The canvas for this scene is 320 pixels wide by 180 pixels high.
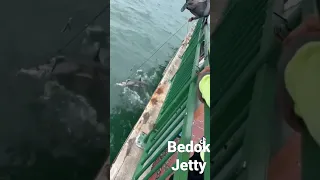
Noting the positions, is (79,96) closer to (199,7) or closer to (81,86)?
(81,86)

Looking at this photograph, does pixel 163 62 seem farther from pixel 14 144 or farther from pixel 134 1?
pixel 14 144

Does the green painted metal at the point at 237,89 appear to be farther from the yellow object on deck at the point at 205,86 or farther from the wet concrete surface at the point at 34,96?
the wet concrete surface at the point at 34,96

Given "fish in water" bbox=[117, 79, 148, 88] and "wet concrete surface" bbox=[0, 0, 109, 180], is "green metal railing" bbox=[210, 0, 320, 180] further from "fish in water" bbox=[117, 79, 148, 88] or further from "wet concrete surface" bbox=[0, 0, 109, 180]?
"fish in water" bbox=[117, 79, 148, 88]

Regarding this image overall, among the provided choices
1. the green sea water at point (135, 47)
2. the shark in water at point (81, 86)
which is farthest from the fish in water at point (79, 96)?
the green sea water at point (135, 47)

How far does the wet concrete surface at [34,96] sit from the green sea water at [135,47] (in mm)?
962

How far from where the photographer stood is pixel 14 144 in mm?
1676

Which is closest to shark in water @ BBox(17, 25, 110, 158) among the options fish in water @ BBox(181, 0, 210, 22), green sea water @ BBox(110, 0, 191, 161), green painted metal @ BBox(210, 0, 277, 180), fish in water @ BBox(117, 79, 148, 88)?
green painted metal @ BBox(210, 0, 277, 180)

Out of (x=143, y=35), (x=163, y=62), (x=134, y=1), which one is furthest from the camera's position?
(x=134, y=1)

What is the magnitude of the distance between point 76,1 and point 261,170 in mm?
1236

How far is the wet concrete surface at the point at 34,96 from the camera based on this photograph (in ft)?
4.67

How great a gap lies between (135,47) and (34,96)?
10.6 feet

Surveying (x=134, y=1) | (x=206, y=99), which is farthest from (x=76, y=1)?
(x=134, y=1)

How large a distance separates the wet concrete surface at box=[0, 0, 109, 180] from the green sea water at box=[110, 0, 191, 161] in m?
0.96

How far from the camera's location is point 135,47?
483 centimetres
